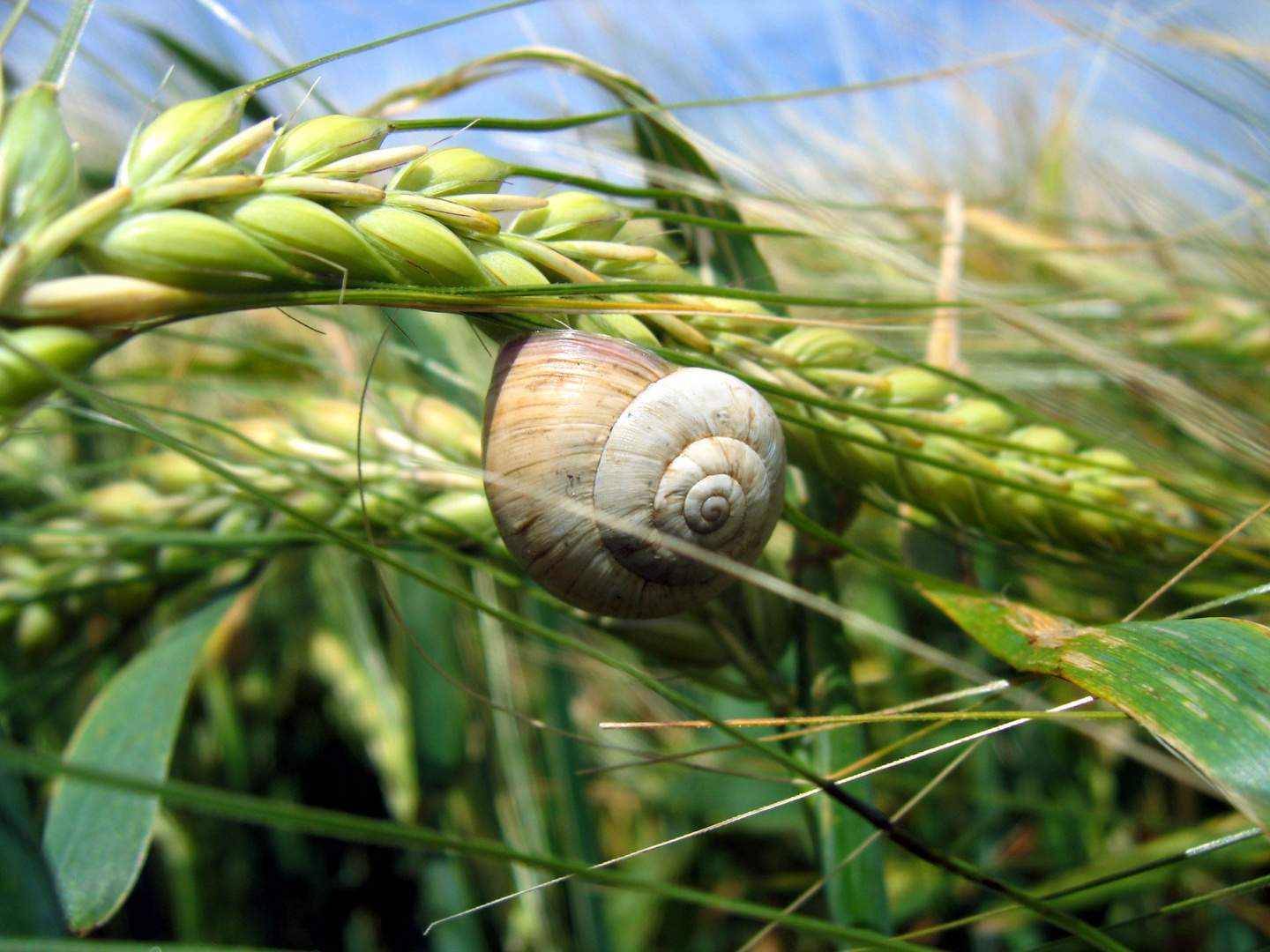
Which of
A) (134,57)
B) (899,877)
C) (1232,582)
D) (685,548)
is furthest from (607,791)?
(134,57)

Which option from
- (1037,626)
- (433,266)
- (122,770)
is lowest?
(122,770)

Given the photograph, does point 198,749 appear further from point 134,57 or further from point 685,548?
point 134,57

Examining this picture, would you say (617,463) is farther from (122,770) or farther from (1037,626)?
(122,770)

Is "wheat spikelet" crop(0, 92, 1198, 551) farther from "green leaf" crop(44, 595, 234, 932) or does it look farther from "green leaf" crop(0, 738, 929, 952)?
"green leaf" crop(44, 595, 234, 932)

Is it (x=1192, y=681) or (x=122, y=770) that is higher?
(x=1192, y=681)

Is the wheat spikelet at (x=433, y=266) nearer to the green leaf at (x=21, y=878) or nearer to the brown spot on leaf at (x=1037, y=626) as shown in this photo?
the brown spot on leaf at (x=1037, y=626)

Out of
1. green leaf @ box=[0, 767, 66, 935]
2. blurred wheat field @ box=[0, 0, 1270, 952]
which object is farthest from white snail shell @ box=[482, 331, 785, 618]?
green leaf @ box=[0, 767, 66, 935]

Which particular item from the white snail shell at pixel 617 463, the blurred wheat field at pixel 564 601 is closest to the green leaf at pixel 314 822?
the blurred wheat field at pixel 564 601

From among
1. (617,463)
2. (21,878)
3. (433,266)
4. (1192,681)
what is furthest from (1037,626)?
(21,878)
